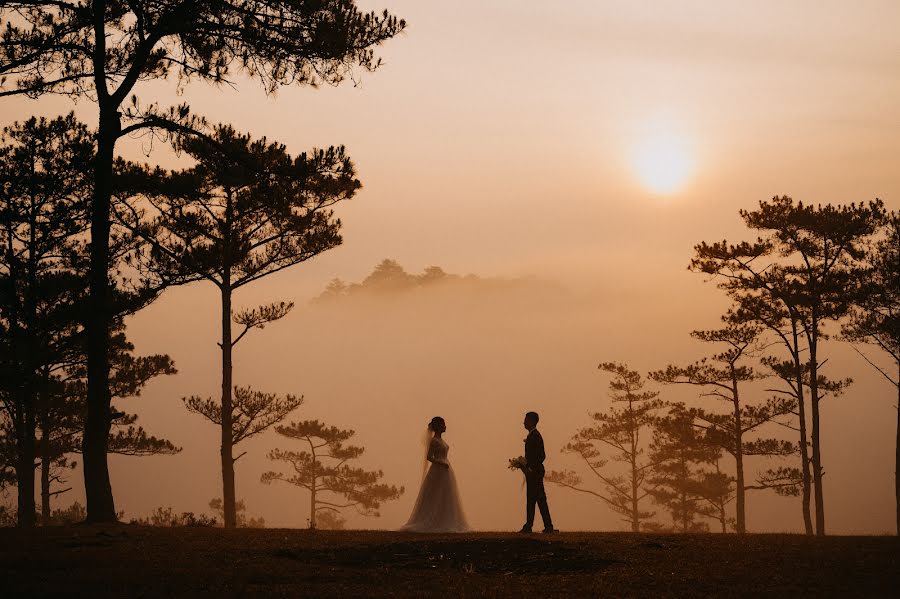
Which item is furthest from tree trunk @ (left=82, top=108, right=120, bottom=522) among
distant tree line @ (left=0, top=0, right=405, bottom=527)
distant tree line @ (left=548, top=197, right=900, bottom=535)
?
distant tree line @ (left=548, top=197, right=900, bottom=535)

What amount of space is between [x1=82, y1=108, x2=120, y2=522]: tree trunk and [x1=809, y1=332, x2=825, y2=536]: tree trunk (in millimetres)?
26158

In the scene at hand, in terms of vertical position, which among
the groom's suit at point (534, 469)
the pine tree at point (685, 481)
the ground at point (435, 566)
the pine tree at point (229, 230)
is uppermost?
the pine tree at point (229, 230)

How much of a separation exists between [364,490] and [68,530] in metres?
42.8

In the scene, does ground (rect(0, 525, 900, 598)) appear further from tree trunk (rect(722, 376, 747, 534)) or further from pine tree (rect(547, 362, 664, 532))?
pine tree (rect(547, 362, 664, 532))

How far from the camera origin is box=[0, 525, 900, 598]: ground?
11.4m

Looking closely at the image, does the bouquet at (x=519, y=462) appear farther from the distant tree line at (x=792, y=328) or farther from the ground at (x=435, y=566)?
the distant tree line at (x=792, y=328)

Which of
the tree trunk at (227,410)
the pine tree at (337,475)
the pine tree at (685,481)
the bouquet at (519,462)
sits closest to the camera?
the bouquet at (519,462)

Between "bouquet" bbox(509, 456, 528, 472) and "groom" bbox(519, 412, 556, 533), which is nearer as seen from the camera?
"groom" bbox(519, 412, 556, 533)

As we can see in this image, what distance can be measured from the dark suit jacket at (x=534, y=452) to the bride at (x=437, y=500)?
1.78 meters

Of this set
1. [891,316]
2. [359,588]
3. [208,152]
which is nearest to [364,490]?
[891,316]

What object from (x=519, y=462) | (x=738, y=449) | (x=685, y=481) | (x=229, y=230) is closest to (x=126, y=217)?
(x=229, y=230)

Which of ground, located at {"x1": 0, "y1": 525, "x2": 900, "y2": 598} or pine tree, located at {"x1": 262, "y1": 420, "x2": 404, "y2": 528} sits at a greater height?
ground, located at {"x1": 0, "y1": 525, "x2": 900, "y2": 598}

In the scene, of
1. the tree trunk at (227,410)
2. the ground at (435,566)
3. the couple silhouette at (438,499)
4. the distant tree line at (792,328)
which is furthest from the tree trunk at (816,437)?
the tree trunk at (227,410)

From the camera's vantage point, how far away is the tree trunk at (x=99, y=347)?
18.5 metres
